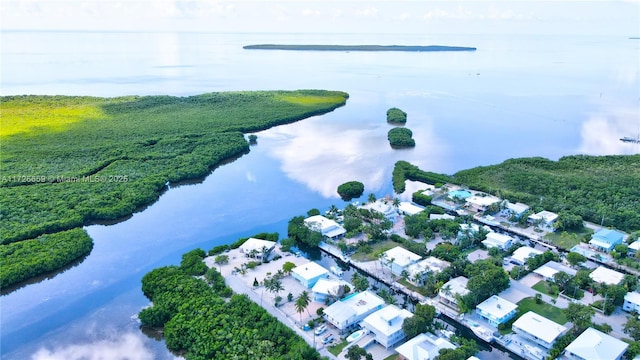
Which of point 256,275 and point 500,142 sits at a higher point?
point 500,142

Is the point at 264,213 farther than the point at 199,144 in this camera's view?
No

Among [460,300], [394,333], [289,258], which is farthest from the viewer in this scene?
[289,258]

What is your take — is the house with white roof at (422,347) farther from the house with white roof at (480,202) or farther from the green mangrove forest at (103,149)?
the green mangrove forest at (103,149)

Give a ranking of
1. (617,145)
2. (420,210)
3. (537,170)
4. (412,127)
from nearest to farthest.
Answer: (420,210) < (537,170) < (617,145) < (412,127)

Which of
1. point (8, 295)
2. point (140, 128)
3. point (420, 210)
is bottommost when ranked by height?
point (8, 295)

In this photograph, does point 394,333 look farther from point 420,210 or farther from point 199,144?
point 199,144

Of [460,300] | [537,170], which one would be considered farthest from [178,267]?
[537,170]
